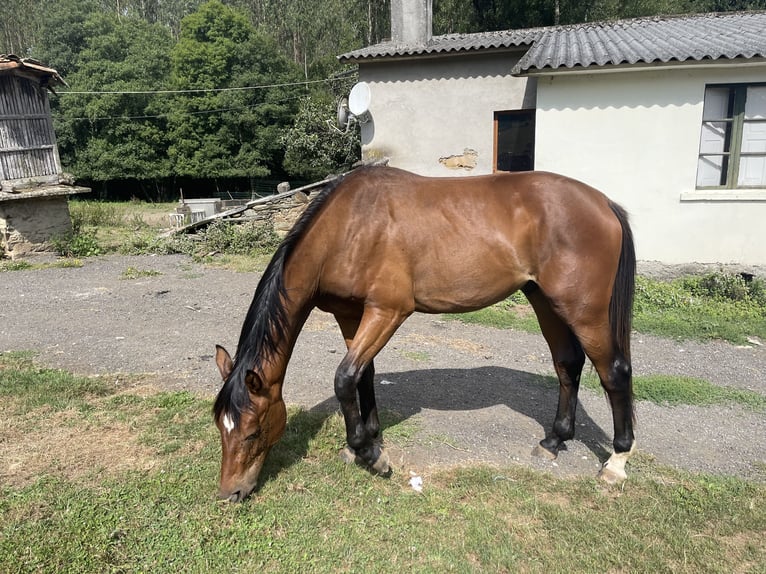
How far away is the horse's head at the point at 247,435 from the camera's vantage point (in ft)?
9.92

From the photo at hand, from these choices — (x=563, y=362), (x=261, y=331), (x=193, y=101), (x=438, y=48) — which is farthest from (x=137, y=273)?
(x=193, y=101)

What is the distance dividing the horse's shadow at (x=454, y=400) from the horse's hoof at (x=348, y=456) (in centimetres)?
27

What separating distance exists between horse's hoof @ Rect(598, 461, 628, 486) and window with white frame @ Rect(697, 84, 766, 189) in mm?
6718

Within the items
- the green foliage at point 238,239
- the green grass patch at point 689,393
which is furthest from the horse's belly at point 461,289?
the green foliage at point 238,239

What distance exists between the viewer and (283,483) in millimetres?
3410

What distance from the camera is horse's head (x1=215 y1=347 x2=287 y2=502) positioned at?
9.92 feet

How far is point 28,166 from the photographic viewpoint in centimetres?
1154

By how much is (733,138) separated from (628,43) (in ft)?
8.56

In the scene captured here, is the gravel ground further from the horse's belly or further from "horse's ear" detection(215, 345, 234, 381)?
"horse's ear" detection(215, 345, 234, 381)

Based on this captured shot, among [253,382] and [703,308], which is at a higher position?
[253,382]

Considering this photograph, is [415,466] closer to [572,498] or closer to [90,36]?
[572,498]

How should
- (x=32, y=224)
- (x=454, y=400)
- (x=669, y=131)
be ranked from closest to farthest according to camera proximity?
(x=454, y=400) → (x=669, y=131) → (x=32, y=224)

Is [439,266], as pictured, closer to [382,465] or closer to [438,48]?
[382,465]

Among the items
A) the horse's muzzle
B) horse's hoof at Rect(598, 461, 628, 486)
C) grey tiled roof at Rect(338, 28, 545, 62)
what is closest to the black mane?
the horse's muzzle
